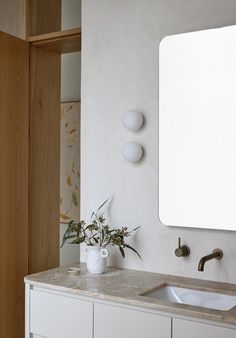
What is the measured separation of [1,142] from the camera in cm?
266

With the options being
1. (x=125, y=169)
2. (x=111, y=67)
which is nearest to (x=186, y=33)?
(x=111, y=67)

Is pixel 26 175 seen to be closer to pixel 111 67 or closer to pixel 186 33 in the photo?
pixel 111 67

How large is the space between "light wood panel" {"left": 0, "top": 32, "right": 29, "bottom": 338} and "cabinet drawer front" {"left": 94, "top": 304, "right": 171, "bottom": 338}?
937 millimetres

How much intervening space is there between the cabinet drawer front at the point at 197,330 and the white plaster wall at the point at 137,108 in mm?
476

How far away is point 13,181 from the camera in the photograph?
9.00 ft

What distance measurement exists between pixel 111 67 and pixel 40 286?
3.86ft

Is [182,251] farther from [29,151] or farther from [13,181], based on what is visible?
[29,151]

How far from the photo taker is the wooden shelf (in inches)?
108

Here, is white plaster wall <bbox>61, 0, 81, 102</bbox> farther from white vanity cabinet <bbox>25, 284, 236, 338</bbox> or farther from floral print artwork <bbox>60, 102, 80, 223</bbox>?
white vanity cabinet <bbox>25, 284, 236, 338</bbox>

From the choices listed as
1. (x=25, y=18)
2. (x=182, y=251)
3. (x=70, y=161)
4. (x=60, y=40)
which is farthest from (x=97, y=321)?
(x=70, y=161)

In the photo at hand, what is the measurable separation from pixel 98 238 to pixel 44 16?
154 cm

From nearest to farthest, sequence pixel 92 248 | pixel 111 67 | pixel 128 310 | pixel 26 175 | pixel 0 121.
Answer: pixel 128 310, pixel 92 248, pixel 111 67, pixel 0 121, pixel 26 175

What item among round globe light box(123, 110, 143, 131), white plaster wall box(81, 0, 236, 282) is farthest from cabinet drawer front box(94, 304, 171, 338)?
round globe light box(123, 110, 143, 131)

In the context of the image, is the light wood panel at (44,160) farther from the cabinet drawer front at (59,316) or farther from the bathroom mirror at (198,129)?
the bathroom mirror at (198,129)
